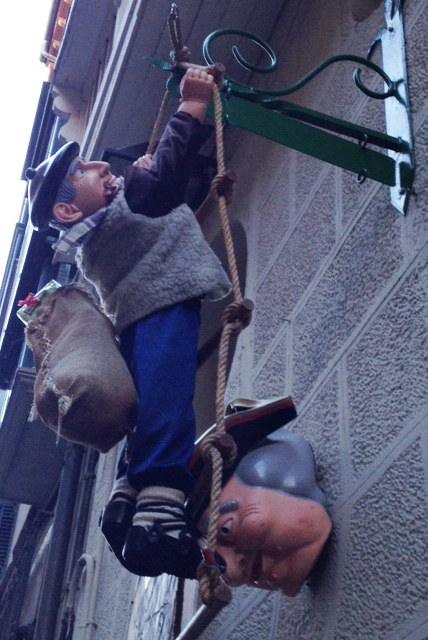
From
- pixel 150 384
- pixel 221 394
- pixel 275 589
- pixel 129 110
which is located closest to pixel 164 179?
pixel 150 384

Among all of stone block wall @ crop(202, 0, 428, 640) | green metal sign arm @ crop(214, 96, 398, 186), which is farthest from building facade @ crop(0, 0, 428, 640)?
green metal sign arm @ crop(214, 96, 398, 186)

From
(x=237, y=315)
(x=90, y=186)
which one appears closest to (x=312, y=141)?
(x=237, y=315)

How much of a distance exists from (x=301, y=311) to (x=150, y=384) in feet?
2.65

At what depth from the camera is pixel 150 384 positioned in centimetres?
246

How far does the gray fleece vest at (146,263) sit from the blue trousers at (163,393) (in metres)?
0.05

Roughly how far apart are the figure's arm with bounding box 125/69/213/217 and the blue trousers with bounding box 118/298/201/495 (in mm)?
346

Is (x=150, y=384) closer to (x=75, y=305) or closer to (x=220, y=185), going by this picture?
(x=75, y=305)

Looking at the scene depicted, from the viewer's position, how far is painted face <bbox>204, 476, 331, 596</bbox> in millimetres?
2348

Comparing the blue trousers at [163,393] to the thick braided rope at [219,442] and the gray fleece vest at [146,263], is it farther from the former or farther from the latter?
the thick braided rope at [219,442]

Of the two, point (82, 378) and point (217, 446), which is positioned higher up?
point (217, 446)

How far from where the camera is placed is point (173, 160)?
2.75 m

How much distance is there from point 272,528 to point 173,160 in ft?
3.69

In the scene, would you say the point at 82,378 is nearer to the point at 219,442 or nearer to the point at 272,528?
the point at 219,442

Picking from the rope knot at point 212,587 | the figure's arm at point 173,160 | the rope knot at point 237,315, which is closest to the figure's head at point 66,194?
the figure's arm at point 173,160
